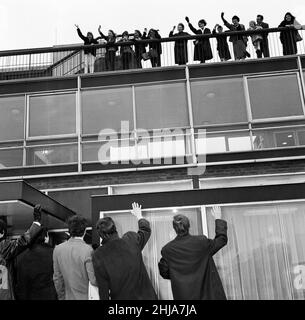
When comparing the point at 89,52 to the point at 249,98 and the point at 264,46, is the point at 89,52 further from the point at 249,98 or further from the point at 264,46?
the point at 264,46

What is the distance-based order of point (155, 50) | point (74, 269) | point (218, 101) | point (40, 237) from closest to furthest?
point (74, 269) < point (40, 237) < point (218, 101) < point (155, 50)

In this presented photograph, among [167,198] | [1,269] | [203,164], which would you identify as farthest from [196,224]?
[203,164]

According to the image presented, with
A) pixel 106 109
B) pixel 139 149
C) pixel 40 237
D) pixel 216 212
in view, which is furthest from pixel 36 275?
pixel 106 109

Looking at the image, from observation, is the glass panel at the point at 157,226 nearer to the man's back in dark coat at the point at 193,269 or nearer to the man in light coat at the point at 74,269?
the man's back in dark coat at the point at 193,269

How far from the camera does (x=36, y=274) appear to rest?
5.90m

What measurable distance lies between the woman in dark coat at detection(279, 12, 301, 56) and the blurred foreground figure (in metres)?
9.31

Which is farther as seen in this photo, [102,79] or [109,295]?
[102,79]

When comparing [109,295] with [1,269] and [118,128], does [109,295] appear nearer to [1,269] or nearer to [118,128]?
[1,269]

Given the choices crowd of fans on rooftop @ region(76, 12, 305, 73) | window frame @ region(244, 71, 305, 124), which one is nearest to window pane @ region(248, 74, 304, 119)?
window frame @ region(244, 71, 305, 124)

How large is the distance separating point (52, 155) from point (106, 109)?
6.05ft

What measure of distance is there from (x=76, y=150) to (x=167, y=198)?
5.18 m

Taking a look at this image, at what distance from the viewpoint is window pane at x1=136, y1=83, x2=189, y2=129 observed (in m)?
12.1

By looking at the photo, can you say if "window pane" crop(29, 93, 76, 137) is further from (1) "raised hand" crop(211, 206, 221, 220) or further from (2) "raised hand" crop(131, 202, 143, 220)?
(1) "raised hand" crop(211, 206, 221, 220)

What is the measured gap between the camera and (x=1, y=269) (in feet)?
17.9
